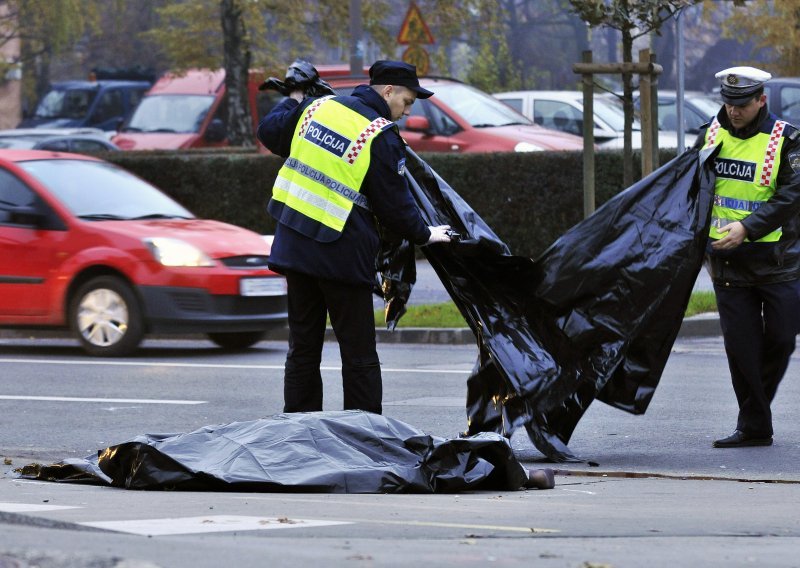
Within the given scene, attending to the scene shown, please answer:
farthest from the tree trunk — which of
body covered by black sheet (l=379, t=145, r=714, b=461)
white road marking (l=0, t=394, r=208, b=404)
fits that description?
body covered by black sheet (l=379, t=145, r=714, b=461)

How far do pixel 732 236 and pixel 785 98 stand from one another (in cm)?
1455

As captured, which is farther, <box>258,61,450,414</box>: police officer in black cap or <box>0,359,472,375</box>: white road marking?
<box>0,359,472,375</box>: white road marking

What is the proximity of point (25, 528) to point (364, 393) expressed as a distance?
8.86 feet

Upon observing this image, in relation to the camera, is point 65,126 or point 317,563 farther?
point 65,126

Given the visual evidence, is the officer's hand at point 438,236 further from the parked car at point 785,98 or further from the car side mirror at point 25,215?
the parked car at point 785,98

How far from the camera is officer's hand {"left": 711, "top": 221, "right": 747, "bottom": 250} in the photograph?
7.60 meters

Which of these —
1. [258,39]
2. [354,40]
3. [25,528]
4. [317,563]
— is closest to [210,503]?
[25,528]

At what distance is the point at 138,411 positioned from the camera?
9594 mm

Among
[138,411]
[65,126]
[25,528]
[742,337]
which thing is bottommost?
[65,126]

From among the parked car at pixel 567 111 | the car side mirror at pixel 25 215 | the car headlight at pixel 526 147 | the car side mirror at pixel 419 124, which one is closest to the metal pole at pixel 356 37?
the car side mirror at pixel 419 124

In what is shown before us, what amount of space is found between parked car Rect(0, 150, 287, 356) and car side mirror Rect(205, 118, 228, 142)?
12450 mm

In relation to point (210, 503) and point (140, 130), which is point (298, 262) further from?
point (140, 130)

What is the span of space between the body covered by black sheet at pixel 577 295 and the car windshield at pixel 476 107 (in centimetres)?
1299

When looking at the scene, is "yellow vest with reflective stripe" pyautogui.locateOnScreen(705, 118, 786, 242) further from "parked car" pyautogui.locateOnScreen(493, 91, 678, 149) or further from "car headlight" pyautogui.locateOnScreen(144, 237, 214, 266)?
"parked car" pyautogui.locateOnScreen(493, 91, 678, 149)
